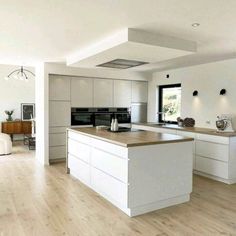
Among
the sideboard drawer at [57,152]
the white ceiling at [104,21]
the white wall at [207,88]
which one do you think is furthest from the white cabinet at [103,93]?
the white ceiling at [104,21]

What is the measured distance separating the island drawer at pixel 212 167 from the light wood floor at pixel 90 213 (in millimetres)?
204

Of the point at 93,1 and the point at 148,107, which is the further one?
the point at 148,107

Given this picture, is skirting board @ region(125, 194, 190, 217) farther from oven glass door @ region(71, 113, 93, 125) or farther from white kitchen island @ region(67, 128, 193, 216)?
oven glass door @ region(71, 113, 93, 125)

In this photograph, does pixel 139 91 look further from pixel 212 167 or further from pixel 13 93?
pixel 13 93

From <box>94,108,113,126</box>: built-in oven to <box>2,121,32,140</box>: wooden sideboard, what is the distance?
373 centimetres

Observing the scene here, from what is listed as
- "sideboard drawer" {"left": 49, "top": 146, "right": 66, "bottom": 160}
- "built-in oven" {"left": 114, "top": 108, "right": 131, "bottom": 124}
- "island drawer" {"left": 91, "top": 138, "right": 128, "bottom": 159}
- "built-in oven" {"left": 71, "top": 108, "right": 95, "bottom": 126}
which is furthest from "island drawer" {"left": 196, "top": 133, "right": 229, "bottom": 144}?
"sideboard drawer" {"left": 49, "top": 146, "right": 66, "bottom": 160}

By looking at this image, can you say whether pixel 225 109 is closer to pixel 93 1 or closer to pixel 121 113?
pixel 121 113

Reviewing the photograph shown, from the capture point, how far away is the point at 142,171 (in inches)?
123

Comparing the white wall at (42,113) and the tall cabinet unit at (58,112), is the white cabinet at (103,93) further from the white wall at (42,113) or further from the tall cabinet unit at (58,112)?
the white wall at (42,113)

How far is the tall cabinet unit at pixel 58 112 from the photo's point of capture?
5.84m

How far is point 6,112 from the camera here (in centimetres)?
884

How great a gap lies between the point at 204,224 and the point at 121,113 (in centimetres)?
421

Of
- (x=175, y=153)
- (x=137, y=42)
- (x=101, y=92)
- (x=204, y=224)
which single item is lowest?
(x=204, y=224)

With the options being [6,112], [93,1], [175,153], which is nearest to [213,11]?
[93,1]
